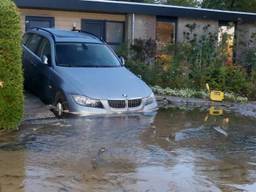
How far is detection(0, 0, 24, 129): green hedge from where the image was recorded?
360 inches

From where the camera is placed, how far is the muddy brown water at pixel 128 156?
6617mm

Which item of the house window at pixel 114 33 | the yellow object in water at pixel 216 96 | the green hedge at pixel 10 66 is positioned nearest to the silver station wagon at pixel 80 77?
the green hedge at pixel 10 66

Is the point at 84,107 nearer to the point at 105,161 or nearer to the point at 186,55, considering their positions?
the point at 105,161

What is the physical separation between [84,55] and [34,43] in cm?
189

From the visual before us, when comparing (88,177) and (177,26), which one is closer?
(88,177)

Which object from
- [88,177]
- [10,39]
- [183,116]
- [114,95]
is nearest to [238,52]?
[183,116]

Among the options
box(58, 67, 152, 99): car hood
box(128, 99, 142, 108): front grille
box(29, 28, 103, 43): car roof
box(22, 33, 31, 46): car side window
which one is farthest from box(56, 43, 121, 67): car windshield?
box(22, 33, 31, 46): car side window

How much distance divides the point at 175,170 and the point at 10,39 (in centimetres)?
387

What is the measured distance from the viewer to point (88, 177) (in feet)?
22.3

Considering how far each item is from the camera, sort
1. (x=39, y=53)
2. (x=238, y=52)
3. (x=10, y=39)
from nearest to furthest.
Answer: (x=10, y=39), (x=39, y=53), (x=238, y=52)

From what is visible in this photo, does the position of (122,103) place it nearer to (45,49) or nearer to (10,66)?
(10,66)

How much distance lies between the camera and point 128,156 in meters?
8.05

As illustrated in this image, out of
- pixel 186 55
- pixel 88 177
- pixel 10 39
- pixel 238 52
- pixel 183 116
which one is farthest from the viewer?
pixel 238 52

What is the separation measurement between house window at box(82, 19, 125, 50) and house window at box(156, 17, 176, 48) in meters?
1.62
